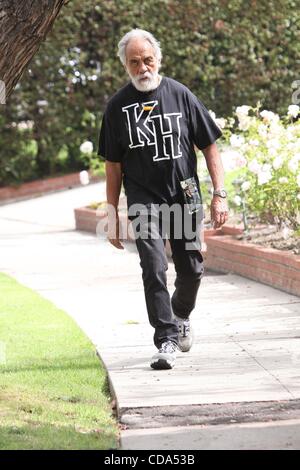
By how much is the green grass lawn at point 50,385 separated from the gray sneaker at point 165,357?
0.99ft

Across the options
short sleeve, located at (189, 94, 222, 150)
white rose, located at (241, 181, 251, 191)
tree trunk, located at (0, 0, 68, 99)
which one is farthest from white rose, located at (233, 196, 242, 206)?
tree trunk, located at (0, 0, 68, 99)

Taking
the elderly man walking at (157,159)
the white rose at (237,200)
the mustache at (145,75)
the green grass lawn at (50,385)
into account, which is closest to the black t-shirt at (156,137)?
the elderly man walking at (157,159)

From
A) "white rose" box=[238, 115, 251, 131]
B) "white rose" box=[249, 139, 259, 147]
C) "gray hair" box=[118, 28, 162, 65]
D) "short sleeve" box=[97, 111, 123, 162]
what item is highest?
"gray hair" box=[118, 28, 162, 65]

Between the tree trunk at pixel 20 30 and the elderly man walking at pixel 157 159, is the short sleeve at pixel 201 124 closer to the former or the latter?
the elderly man walking at pixel 157 159

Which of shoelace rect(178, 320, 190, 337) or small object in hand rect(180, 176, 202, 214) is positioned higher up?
small object in hand rect(180, 176, 202, 214)

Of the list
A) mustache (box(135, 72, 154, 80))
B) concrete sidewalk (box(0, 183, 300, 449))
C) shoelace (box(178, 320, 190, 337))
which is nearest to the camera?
concrete sidewalk (box(0, 183, 300, 449))

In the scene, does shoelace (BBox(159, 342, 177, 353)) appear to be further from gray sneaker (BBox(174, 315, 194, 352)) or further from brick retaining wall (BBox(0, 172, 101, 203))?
brick retaining wall (BBox(0, 172, 101, 203))

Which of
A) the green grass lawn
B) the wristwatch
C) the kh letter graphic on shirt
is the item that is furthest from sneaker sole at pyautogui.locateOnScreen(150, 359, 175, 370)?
the kh letter graphic on shirt

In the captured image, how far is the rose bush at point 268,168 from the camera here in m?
10.2

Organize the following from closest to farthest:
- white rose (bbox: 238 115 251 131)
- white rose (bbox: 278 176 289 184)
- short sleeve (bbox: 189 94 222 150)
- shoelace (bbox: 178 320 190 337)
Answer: short sleeve (bbox: 189 94 222 150)
shoelace (bbox: 178 320 190 337)
white rose (bbox: 278 176 289 184)
white rose (bbox: 238 115 251 131)

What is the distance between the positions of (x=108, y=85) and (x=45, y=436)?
12879 millimetres

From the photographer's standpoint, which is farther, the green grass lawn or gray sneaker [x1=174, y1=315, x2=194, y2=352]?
gray sneaker [x1=174, y1=315, x2=194, y2=352]

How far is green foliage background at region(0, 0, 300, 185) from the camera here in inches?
699

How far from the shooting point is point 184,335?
23.1 feet
